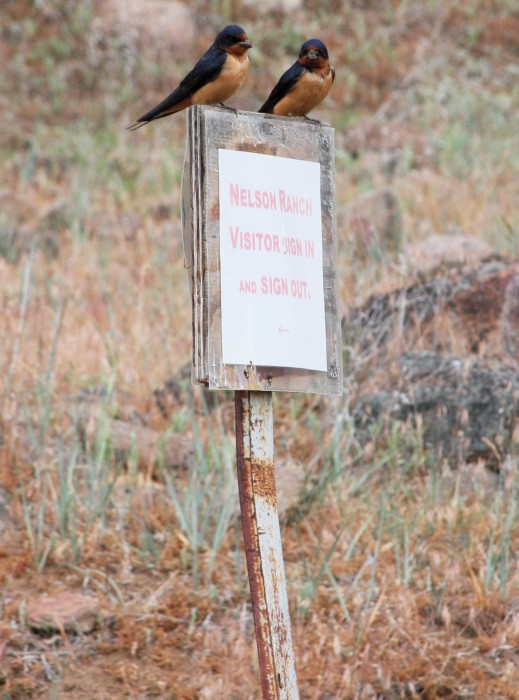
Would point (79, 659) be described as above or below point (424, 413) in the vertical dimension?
below

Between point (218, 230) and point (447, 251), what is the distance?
388 cm

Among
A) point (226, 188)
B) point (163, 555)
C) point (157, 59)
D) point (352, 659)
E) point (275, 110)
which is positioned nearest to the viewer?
point (226, 188)

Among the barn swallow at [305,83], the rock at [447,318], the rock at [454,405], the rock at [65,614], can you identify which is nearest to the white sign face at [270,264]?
the barn swallow at [305,83]

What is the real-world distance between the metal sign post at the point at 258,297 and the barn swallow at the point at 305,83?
1.10 feet

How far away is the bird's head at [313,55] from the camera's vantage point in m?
3.00

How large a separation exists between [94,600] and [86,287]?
3472 mm

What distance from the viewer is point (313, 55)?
3010 mm

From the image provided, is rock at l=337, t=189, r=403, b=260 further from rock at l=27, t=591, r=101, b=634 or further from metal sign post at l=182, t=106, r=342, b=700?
metal sign post at l=182, t=106, r=342, b=700

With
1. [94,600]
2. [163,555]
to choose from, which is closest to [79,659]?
[94,600]

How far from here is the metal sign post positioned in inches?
98.4

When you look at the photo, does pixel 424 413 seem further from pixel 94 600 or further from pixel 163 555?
pixel 94 600

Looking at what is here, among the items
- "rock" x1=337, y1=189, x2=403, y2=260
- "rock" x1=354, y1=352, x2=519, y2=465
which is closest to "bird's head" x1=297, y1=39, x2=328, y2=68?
"rock" x1=354, y1=352, x2=519, y2=465

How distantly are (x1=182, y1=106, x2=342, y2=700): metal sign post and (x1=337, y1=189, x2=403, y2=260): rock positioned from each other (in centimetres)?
403

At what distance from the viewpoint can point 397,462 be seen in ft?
14.1
